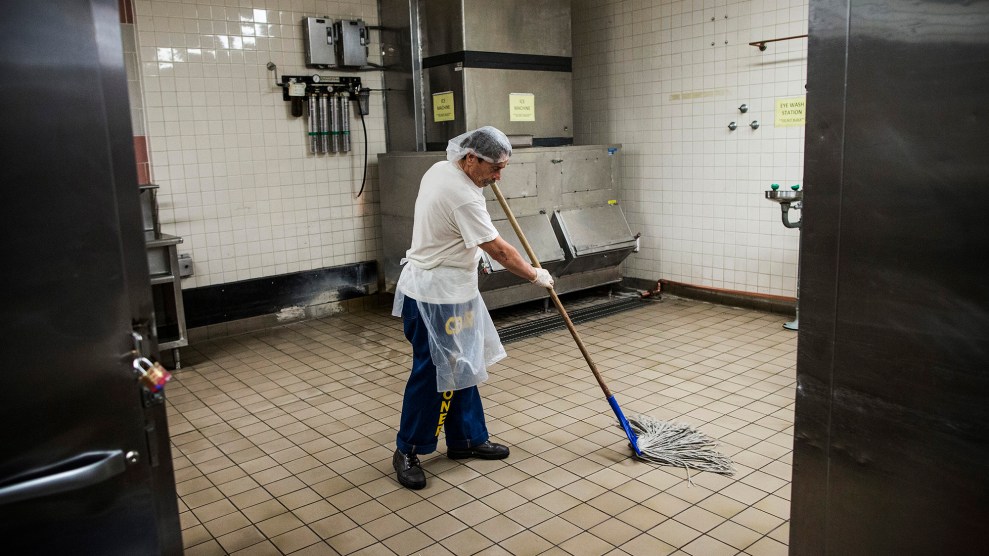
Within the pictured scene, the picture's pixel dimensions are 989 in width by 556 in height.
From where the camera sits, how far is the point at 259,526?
2.88m

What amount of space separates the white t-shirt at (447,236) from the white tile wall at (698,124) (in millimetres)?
3278

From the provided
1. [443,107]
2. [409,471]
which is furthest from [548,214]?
[409,471]

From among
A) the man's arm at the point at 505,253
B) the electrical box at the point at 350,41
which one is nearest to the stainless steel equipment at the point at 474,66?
the electrical box at the point at 350,41

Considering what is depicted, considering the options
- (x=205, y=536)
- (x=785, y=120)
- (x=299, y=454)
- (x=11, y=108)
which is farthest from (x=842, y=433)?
(x=785, y=120)

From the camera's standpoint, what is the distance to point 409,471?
10.5 ft

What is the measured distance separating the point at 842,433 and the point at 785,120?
440cm

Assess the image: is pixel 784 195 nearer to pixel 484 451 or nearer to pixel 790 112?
pixel 790 112

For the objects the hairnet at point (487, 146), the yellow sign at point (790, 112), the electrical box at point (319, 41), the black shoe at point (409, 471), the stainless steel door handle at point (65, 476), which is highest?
the electrical box at point (319, 41)

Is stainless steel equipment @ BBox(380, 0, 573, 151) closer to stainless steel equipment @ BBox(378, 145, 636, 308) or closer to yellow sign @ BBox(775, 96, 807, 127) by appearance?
stainless steel equipment @ BBox(378, 145, 636, 308)

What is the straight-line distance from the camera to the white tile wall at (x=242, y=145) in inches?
209

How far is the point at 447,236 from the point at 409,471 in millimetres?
1039

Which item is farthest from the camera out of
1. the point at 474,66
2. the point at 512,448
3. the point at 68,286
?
the point at 474,66

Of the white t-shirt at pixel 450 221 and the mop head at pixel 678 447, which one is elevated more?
the white t-shirt at pixel 450 221

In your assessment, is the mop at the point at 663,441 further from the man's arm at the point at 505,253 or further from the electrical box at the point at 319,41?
the electrical box at the point at 319,41
